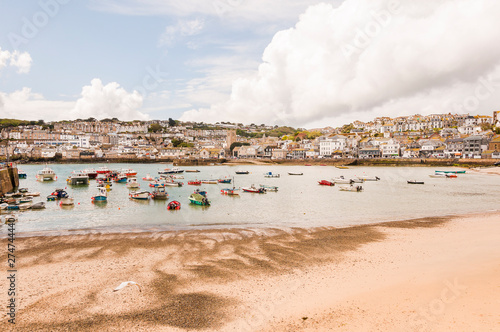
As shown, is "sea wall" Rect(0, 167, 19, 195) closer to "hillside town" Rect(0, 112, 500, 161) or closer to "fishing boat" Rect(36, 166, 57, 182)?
"fishing boat" Rect(36, 166, 57, 182)

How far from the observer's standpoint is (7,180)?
34688 mm

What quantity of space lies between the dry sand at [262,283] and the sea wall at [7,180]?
2271 cm

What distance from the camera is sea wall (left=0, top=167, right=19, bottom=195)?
32.3 meters

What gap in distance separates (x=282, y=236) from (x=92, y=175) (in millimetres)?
47231

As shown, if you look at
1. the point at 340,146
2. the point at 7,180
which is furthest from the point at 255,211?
the point at 340,146

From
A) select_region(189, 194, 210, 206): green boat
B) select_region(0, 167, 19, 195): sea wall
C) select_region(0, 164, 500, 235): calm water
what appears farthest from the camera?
select_region(0, 167, 19, 195): sea wall

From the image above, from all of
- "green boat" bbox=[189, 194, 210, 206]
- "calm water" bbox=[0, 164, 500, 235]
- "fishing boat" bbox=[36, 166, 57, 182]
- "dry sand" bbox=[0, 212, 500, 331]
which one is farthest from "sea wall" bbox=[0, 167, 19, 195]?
"dry sand" bbox=[0, 212, 500, 331]

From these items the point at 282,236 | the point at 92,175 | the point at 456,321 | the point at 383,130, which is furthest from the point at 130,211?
the point at 383,130

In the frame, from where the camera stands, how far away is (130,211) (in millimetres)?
23547

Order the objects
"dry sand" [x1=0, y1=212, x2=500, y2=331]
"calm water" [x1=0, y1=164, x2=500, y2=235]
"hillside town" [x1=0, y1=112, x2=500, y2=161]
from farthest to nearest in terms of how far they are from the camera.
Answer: "hillside town" [x1=0, y1=112, x2=500, y2=161], "calm water" [x1=0, y1=164, x2=500, y2=235], "dry sand" [x1=0, y1=212, x2=500, y2=331]

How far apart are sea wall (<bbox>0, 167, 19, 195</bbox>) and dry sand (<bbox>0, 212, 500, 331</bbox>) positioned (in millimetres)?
22711

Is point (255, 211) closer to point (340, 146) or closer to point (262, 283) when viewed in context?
point (262, 283)

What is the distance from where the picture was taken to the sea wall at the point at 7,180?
32.3 metres

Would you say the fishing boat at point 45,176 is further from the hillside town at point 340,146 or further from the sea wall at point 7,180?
the hillside town at point 340,146
